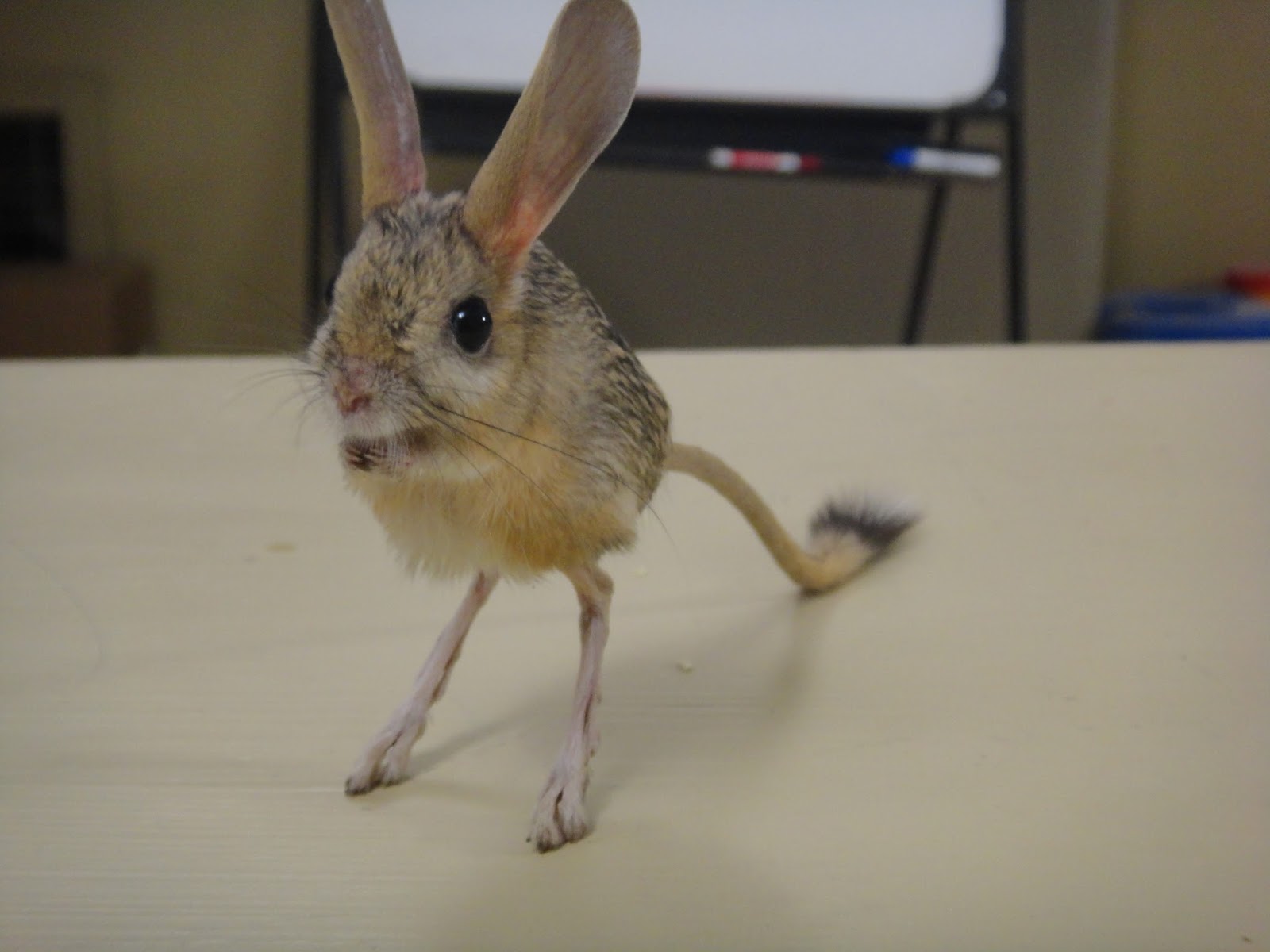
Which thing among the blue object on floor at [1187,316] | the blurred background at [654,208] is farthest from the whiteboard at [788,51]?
the blue object on floor at [1187,316]

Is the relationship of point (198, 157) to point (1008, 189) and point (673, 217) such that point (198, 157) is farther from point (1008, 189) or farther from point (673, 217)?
point (1008, 189)

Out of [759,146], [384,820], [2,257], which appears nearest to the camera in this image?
[384,820]

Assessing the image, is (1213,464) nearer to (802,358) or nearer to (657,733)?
(802,358)

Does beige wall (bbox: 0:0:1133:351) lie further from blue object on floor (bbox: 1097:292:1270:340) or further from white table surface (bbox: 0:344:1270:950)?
white table surface (bbox: 0:344:1270:950)

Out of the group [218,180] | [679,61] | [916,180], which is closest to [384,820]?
[679,61]

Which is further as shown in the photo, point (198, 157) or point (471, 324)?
point (198, 157)

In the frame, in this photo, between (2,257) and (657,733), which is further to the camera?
(2,257)

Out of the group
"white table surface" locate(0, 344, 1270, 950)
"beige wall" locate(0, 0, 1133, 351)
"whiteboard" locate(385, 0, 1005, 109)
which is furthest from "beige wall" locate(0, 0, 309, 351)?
"whiteboard" locate(385, 0, 1005, 109)

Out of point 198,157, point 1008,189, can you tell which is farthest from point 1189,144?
point 198,157
